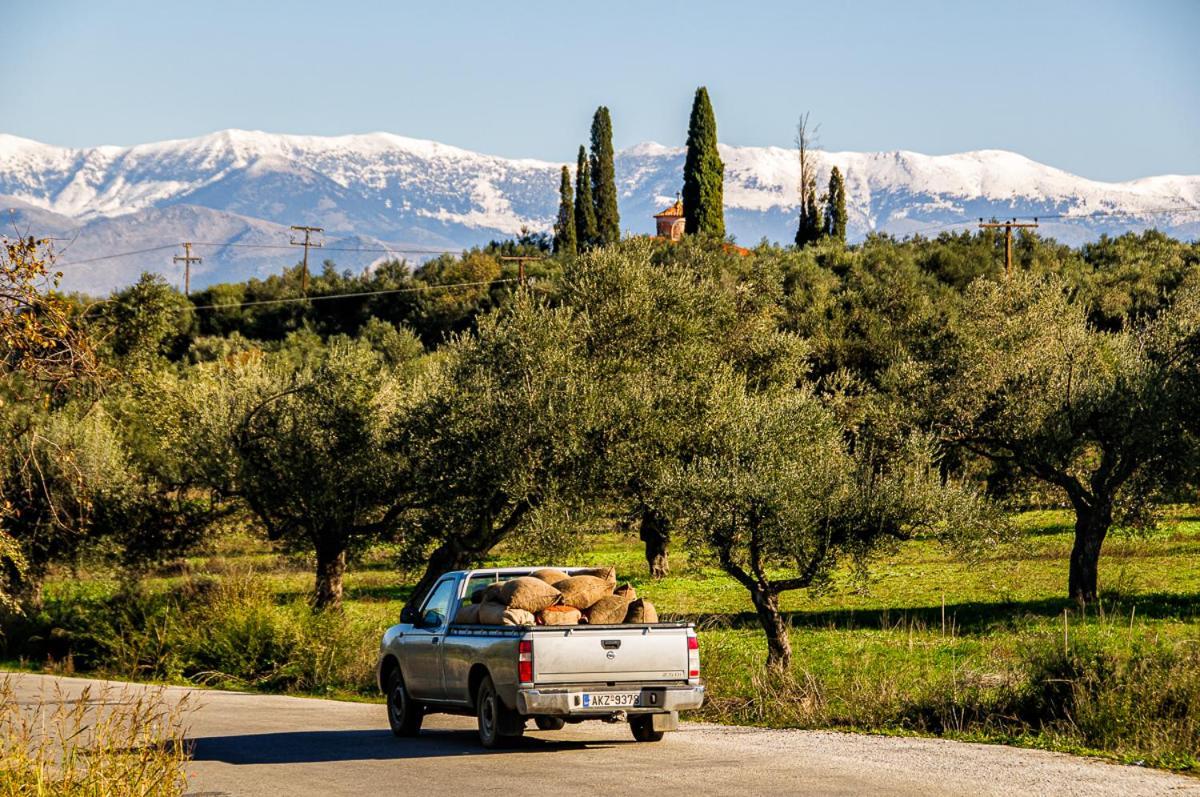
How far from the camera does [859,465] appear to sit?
27953mm

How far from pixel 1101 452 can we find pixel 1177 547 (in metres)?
12.2

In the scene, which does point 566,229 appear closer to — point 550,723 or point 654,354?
point 654,354

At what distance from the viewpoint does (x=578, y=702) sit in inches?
587

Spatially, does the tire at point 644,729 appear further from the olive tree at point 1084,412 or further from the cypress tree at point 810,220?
the cypress tree at point 810,220

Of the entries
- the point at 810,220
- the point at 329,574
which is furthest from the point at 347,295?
the point at 329,574

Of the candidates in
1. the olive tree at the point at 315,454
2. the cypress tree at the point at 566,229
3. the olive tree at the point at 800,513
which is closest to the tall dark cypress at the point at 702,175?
the cypress tree at the point at 566,229

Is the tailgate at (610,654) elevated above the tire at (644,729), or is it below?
above

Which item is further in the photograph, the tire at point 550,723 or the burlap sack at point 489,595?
the tire at point 550,723

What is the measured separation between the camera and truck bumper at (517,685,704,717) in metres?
14.8

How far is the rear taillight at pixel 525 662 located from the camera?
1489 centimetres

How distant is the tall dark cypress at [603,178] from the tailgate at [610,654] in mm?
90333

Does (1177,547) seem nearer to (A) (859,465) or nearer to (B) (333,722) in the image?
(A) (859,465)

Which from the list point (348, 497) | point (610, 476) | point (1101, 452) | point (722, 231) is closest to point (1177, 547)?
point (1101, 452)

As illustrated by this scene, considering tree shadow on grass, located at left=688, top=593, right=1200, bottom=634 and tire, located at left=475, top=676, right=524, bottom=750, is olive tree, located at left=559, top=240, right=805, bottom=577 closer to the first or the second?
tree shadow on grass, located at left=688, top=593, right=1200, bottom=634
